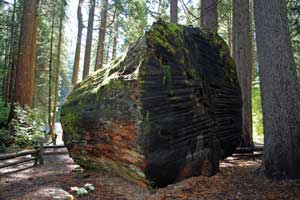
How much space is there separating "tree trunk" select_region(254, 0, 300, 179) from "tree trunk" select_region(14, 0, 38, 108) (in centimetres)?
1002

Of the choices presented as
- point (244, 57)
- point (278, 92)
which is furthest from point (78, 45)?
point (278, 92)

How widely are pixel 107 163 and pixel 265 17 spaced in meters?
3.94

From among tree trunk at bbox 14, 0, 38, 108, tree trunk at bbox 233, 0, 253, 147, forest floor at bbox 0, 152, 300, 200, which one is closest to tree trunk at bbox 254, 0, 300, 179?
forest floor at bbox 0, 152, 300, 200

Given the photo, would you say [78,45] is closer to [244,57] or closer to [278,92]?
[244,57]

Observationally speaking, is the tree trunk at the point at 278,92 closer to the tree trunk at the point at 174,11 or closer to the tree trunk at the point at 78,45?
the tree trunk at the point at 174,11

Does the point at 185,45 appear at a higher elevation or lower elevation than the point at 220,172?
higher

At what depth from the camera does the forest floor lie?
434 cm

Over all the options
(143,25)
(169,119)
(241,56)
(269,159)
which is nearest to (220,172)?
(269,159)

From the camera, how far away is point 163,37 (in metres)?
4.93

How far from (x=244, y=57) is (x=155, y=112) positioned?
212 inches

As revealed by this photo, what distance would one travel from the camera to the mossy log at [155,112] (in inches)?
172

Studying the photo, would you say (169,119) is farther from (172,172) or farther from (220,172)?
(220,172)

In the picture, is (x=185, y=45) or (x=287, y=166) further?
(x=185, y=45)

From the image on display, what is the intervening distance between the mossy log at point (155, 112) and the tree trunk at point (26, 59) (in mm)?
7198
